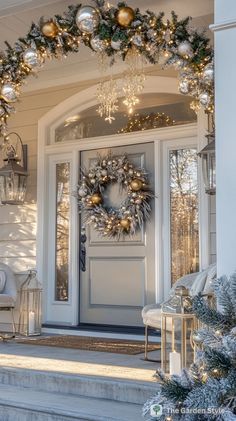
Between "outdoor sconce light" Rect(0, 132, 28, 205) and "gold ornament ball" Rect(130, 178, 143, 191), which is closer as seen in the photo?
"gold ornament ball" Rect(130, 178, 143, 191)

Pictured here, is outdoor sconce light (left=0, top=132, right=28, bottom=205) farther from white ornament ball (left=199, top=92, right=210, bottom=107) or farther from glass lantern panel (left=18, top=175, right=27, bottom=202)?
white ornament ball (left=199, top=92, right=210, bottom=107)

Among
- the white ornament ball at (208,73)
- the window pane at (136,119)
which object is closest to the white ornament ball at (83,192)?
the window pane at (136,119)

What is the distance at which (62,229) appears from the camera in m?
5.61

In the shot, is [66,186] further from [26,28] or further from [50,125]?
[26,28]

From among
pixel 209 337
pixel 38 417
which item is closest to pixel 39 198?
pixel 38 417

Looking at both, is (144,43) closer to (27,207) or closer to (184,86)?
(184,86)

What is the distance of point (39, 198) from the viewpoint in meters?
5.63

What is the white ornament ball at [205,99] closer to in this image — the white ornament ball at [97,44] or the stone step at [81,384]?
the white ornament ball at [97,44]

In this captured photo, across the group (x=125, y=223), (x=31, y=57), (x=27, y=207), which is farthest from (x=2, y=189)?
(x=31, y=57)

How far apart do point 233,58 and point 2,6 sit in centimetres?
216

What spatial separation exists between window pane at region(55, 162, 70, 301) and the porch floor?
1.21 meters

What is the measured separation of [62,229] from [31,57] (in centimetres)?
231

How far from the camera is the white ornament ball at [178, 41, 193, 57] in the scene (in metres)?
3.30

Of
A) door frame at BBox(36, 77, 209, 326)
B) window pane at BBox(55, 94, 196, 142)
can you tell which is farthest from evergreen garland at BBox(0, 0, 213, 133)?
window pane at BBox(55, 94, 196, 142)
